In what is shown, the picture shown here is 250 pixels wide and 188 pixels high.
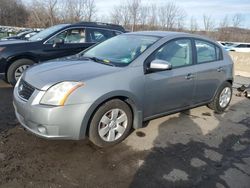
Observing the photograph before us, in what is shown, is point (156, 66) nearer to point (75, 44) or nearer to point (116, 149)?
point (116, 149)

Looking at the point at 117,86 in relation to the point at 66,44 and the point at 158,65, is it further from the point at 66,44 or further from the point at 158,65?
the point at 66,44

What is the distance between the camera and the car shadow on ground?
3.12m

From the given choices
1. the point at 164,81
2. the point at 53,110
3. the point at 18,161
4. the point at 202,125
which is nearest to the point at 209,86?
the point at 202,125

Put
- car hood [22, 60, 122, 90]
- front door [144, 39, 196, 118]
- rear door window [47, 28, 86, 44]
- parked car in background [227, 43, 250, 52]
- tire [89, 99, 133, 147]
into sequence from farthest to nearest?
parked car in background [227, 43, 250, 52] → rear door window [47, 28, 86, 44] → front door [144, 39, 196, 118] → tire [89, 99, 133, 147] → car hood [22, 60, 122, 90]

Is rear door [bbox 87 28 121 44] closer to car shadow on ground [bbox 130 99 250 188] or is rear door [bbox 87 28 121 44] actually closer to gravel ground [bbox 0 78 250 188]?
gravel ground [bbox 0 78 250 188]

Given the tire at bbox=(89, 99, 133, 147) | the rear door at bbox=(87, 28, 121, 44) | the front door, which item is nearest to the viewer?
the tire at bbox=(89, 99, 133, 147)

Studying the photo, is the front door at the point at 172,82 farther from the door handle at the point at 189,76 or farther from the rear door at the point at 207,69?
the rear door at the point at 207,69

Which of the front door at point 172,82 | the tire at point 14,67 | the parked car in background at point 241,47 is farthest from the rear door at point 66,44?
the parked car in background at point 241,47

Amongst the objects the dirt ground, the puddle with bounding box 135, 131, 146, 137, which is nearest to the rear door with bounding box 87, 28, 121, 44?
the puddle with bounding box 135, 131, 146, 137

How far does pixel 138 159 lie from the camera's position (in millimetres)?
3529

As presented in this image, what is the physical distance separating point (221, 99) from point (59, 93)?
→ 3.70m

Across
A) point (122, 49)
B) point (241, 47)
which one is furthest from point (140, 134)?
point (241, 47)

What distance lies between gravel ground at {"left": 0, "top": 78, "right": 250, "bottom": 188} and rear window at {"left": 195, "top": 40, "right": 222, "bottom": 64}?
1.28 metres

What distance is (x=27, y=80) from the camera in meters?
3.68
